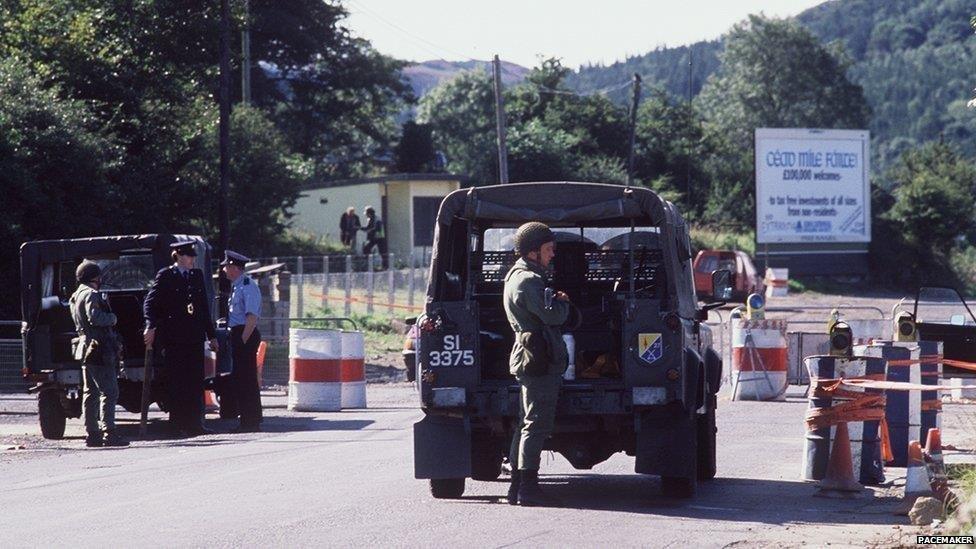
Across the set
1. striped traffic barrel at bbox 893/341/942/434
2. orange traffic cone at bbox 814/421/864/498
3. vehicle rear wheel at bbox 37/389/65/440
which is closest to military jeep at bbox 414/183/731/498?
orange traffic cone at bbox 814/421/864/498

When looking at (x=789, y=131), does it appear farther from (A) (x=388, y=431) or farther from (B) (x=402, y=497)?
(B) (x=402, y=497)

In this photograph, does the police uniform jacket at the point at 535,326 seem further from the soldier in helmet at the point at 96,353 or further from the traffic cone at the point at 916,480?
the soldier in helmet at the point at 96,353

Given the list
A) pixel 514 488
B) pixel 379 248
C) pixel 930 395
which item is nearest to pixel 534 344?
pixel 514 488

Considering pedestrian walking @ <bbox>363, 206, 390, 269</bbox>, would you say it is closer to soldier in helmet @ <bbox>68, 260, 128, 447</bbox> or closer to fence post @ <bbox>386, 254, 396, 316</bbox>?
fence post @ <bbox>386, 254, 396, 316</bbox>

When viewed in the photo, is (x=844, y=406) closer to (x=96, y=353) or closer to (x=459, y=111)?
(x=96, y=353)

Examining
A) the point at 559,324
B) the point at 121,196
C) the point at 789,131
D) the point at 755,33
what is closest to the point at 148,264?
the point at 559,324

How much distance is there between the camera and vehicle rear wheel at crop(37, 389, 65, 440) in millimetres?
16812

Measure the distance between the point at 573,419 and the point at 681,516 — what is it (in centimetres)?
107

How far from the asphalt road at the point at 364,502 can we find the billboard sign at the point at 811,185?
138ft

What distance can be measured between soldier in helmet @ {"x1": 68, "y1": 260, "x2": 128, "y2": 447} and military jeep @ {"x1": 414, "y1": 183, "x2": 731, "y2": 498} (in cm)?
540

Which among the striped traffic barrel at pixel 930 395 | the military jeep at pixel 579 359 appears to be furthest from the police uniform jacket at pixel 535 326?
the striped traffic barrel at pixel 930 395

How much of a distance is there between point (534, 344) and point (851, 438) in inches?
135

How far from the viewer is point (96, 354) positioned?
15547mm

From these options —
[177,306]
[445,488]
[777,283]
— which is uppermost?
[177,306]
